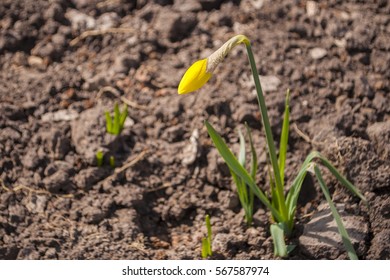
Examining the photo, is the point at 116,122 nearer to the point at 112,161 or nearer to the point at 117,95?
the point at 112,161

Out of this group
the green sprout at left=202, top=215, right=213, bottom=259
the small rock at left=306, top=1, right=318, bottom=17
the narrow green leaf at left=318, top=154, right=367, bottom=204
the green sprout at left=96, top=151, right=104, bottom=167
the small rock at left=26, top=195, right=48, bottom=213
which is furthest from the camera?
the small rock at left=306, top=1, right=318, bottom=17

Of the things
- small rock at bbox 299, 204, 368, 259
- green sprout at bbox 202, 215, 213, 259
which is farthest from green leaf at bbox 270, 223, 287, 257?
green sprout at bbox 202, 215, 213, 259

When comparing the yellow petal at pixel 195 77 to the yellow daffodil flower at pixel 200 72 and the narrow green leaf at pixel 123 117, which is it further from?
the narrow green leaf at pixel 123 117

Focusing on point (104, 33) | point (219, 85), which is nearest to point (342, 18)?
point (219, 85)

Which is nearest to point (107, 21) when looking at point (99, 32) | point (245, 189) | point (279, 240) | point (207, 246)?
point (99, 32)

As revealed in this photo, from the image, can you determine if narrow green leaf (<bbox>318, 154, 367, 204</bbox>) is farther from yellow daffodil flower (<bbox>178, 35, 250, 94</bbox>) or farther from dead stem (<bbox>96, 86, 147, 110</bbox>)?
dead stem (<bbox>96, 86, 147, 110</bbox>)

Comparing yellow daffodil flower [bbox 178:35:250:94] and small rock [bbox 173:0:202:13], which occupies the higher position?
yellow daffodil flower [bbox 178:35:250:94]
